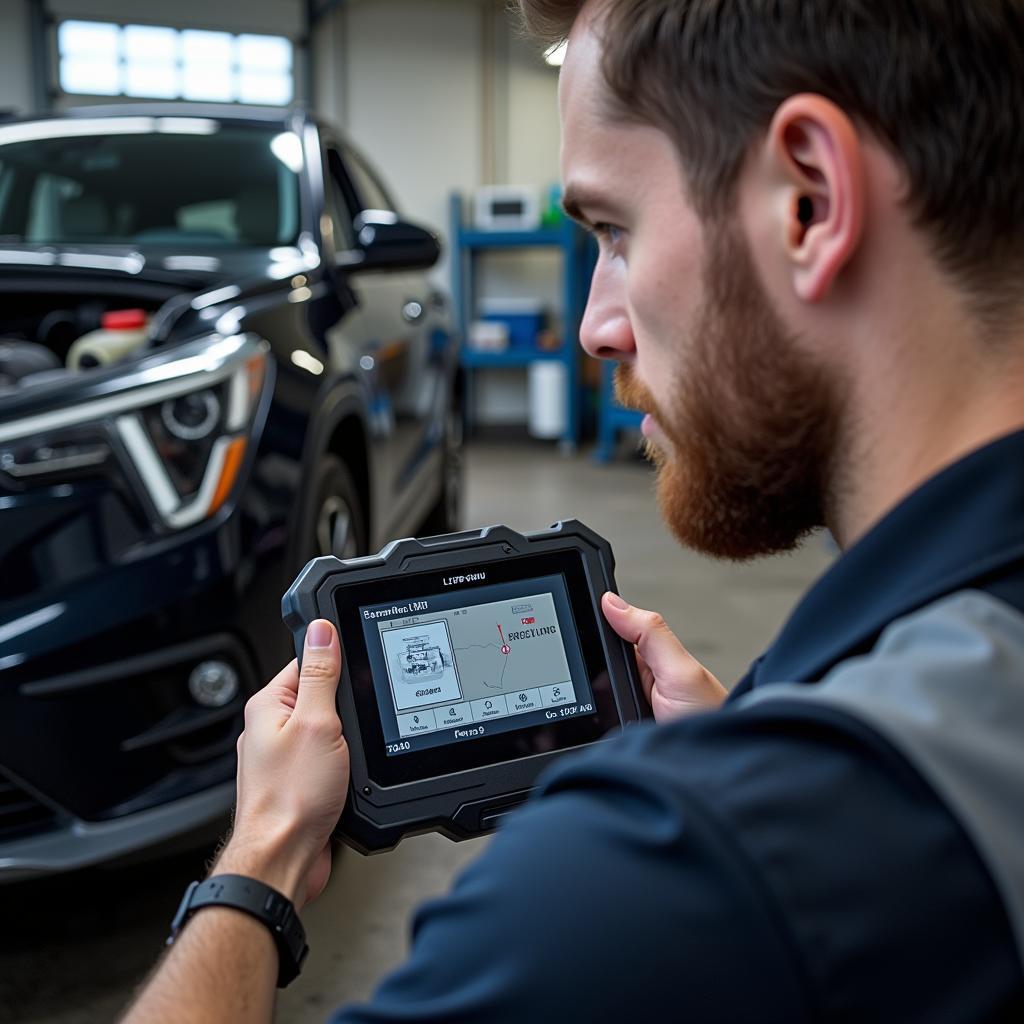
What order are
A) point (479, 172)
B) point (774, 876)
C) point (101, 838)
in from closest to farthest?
point (774, 876)
point (101, 838)
point (479, 172)

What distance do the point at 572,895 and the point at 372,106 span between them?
7985mm

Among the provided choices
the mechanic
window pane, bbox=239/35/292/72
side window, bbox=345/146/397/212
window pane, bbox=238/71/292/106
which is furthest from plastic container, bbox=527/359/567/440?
the mechanic

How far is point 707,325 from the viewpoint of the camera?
63 cm

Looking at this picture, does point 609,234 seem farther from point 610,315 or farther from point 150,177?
point 150,177

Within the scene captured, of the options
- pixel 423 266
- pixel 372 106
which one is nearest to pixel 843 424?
pixel 423 266

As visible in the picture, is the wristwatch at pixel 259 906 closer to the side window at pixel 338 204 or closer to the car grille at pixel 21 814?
the car grille at pixel 21 814

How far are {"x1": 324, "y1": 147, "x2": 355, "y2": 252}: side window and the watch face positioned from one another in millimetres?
1820

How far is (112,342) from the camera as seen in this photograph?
6.77 ft

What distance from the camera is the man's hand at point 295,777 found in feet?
2.56

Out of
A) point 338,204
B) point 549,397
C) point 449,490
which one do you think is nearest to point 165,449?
point 338,204

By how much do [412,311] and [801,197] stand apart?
261 centimetres

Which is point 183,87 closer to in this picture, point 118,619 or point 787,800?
point 118,619

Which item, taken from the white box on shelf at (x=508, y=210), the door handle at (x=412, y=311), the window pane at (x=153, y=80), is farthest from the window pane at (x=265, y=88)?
the door handle at (x=412, y=311)

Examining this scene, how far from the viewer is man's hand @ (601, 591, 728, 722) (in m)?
0.93
